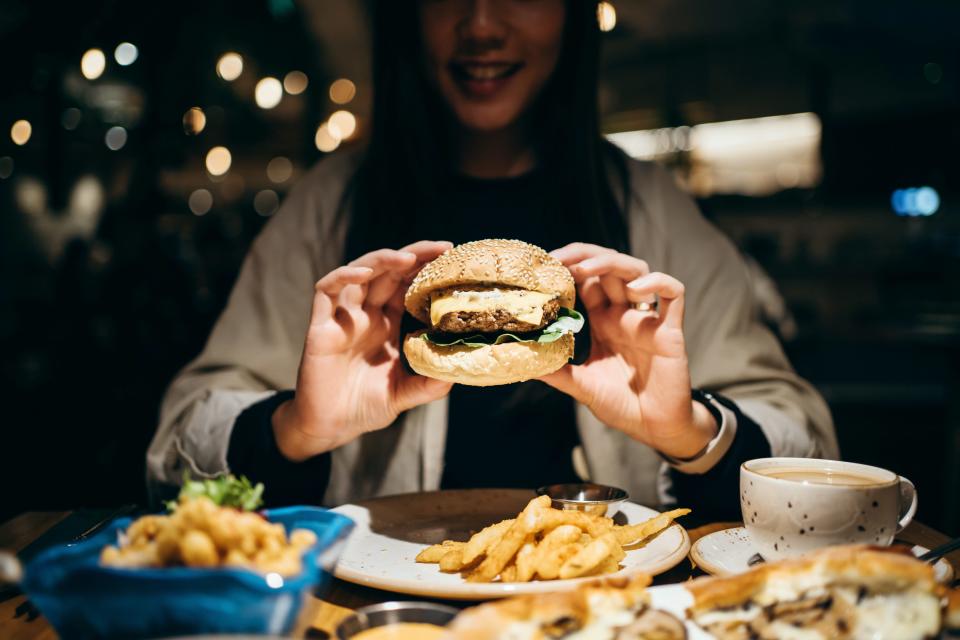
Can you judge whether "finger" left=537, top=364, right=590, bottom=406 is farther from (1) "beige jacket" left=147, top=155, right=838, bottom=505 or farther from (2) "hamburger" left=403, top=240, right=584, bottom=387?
(1) "beige jacket" left=147, top=155, right=838, bottom=505

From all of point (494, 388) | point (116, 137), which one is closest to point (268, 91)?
point (494, 388)

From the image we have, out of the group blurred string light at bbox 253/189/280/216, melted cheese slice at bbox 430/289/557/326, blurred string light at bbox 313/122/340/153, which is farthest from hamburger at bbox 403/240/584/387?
blurred string light at bbox 253/189/280/216

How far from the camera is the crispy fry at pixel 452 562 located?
50.7 inches

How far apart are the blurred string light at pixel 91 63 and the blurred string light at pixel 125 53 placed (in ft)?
0.78

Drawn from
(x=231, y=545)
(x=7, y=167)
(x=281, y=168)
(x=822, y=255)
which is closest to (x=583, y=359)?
(x=231, y=545)

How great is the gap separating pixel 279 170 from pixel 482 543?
15.7 metres

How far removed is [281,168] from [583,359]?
15.1 metres

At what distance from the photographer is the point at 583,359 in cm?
189

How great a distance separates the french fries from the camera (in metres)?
1.21

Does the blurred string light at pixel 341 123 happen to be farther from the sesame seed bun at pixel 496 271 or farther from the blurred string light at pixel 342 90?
the sesame seed bun at pixel 496 271

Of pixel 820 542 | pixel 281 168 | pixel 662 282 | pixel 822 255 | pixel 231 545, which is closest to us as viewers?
pixel 231 545

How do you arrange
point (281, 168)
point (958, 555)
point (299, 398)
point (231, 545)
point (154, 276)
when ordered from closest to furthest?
1. point (231, 545)
2. point (958, 555)
3. point (299, 398)
4. point (154, 276)
5. point (281, 168)

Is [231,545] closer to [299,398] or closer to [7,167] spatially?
[299,398]

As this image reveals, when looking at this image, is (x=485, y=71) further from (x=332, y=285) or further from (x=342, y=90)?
(x=342, y=90)
